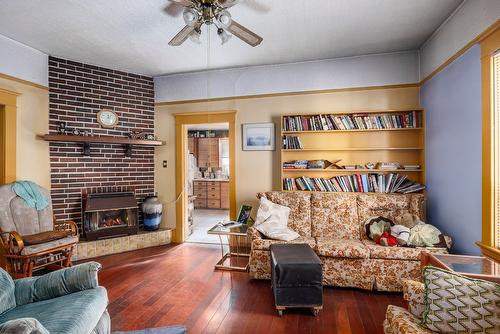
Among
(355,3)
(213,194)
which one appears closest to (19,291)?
(355,3)

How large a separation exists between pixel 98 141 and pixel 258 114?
2.38m

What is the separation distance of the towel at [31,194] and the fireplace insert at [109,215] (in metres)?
0.55

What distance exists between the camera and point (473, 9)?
7.30ft

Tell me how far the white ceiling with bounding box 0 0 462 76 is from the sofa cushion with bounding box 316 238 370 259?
234 cm

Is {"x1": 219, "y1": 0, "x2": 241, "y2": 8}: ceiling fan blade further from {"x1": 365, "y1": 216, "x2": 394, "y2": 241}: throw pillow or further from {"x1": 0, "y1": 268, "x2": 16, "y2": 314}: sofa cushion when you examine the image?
{"x1": 365, "y1": 216, "x2": 394, "y2": 241}: throw pillow

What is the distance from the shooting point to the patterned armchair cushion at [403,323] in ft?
4.39

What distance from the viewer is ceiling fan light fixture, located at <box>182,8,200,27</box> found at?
6.50 ft

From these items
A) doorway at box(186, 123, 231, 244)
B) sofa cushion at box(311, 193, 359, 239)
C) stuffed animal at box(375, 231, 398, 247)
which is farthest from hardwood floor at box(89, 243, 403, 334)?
doorway at box(186, 123, 231, 244)

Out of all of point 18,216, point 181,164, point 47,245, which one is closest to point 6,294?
point 47,245

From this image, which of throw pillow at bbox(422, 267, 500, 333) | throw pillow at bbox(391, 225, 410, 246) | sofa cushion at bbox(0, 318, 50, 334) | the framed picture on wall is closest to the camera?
sofa cushion at bbox(0, 318, 50, 334)

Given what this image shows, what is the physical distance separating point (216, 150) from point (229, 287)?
5.49 meters

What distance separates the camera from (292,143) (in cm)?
368

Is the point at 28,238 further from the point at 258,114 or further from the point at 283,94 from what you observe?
the point at 283,94

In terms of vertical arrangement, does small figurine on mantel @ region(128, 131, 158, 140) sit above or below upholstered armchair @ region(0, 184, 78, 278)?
above
